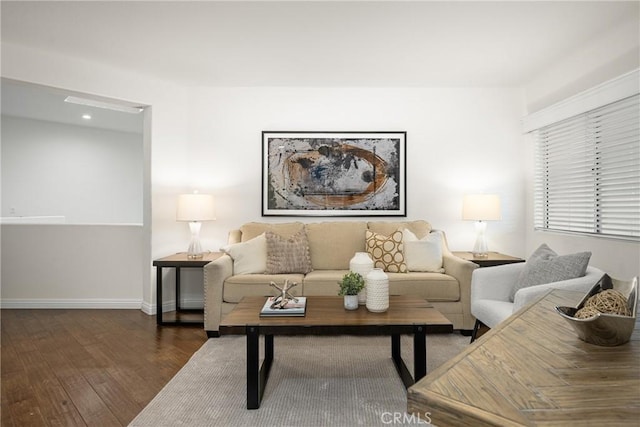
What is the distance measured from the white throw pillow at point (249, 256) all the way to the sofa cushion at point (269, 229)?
0.91 feet

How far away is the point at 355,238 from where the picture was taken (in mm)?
3914

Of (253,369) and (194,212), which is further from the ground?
(194,212)

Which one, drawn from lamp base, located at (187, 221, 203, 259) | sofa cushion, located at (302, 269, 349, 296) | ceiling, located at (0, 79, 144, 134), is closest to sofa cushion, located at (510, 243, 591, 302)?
sofa cushion, located at (302, 269, 349, 296)

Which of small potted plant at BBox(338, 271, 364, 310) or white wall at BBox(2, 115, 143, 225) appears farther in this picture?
white wall at BBox(2, 115, 143, 225)

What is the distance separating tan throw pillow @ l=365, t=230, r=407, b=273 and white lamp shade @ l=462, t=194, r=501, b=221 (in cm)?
79

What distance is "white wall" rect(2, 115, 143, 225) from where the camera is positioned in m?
6.04

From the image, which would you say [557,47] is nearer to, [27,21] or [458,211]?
[458,211]

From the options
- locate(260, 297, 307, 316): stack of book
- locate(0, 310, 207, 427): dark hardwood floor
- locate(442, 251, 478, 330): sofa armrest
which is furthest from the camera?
locate(442, 251, 478, 330): sofa armrest

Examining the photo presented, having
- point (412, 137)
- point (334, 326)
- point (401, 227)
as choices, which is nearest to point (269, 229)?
point (401, 227)

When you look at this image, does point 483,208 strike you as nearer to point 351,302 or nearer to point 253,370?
point 351,302

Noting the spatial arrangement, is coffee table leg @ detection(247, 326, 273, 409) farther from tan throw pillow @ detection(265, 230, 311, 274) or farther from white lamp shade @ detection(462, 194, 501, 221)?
white lamp shade @ detection(462, 194, 501, 221)

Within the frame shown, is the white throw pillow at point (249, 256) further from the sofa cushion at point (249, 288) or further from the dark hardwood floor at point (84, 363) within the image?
the dark hardwood floor at point (84, 363)

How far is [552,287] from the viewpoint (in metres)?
2.25

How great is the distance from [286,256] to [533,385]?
117 inches
